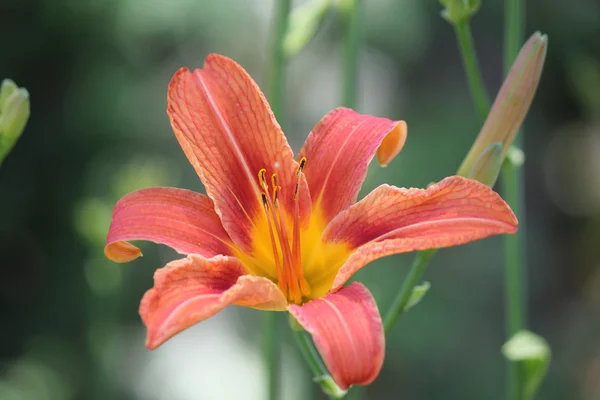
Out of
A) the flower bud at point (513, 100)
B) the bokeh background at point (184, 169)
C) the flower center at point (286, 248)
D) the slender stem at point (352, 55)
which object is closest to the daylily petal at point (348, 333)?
the flower center at point (286, 248)

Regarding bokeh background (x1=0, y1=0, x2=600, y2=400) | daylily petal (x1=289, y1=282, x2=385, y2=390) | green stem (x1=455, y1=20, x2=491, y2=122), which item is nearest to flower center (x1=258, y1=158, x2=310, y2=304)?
daylily petal (x1=289, y1=282, x2=385, y2=390)

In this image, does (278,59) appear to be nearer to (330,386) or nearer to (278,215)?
(278,215)

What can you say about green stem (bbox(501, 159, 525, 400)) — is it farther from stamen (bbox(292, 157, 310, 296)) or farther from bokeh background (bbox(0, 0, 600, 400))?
bokeh background (bbox(0, 0, 600, 400))

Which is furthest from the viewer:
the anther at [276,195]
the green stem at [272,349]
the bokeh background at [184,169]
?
the bokeh background at [184,169]

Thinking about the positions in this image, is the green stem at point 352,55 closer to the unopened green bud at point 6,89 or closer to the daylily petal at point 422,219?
the daylily petal at point 422,219

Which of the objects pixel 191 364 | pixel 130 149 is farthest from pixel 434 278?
pixel 130 149

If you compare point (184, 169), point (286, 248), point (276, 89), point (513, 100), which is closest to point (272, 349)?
point (286, 248)
